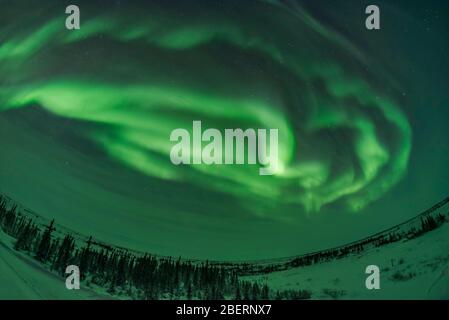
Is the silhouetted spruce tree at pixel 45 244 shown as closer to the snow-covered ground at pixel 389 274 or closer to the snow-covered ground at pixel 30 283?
the snow-covered ground at pixel 30 283

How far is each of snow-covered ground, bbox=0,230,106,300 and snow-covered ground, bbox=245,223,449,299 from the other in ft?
4.50

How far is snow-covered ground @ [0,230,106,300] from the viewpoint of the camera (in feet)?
11.9

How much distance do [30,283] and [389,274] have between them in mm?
2699

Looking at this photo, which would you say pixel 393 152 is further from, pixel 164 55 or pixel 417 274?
pixel 164 55

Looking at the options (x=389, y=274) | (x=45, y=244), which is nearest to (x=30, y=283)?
(x=45, y=244)

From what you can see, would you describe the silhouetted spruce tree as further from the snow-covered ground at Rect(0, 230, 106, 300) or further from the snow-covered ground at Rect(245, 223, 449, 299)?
the snow-covered ground at Rect(245, 223, 449, 299)

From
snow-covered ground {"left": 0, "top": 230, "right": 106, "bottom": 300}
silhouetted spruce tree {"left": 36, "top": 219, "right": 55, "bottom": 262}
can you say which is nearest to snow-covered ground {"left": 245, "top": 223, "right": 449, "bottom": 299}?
snow-covered ground {"left": 0, "top": 230, "right": 106, "bottom": 300}

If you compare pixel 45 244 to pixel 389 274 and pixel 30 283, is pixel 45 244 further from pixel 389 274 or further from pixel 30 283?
pixel 389 274

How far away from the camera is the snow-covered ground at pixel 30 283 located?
11.9 feet

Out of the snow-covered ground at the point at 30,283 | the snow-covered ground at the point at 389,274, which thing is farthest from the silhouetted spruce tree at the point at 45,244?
the snow-covered ground at the point at 389,274

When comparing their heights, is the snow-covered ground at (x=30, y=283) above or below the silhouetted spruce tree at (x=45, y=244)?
below

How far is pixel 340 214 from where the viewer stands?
147 inches

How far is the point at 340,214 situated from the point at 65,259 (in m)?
2.12

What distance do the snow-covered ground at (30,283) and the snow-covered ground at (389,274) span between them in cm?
137
